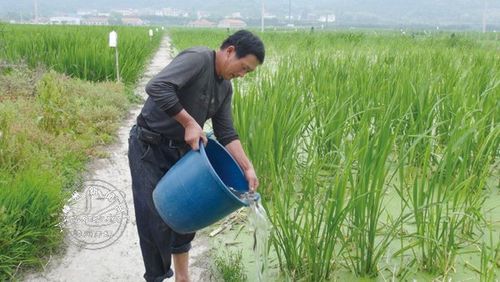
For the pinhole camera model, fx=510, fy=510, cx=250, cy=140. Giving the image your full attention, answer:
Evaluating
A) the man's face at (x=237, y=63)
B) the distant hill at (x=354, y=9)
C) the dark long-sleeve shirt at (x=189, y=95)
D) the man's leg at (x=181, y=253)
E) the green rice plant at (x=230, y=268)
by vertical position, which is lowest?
the green rice plant at (x=230, y=268)

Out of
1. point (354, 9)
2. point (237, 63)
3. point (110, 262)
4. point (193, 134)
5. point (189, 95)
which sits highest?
point (354, 9)

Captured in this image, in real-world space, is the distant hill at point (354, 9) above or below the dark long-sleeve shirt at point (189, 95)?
above

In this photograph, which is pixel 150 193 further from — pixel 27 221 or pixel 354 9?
pixel 354 9

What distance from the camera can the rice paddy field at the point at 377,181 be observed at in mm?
1864

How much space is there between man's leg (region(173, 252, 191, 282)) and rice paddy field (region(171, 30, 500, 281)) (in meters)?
0.37

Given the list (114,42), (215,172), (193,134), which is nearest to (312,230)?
(215,172)

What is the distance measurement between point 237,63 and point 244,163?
41 centimetres

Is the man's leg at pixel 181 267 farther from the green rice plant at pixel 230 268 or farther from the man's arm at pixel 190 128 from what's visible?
the man's arm at pixel 190 128

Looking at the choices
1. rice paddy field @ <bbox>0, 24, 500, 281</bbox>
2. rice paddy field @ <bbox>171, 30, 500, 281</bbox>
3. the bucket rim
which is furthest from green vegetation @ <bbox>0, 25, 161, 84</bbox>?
the bucket rim

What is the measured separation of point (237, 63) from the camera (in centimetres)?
175

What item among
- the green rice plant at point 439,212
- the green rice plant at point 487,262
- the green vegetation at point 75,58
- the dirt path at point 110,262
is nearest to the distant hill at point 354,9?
the green vegetation at point 75,58

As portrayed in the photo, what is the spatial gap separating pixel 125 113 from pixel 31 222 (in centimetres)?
324

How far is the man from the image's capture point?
170cm

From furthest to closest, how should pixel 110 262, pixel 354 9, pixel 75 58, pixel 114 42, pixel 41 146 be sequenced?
1. pixel 354 9
2. pixel 75 58
3. pixel 114 42
4. pixel 41 146
5. pixel 110 262
